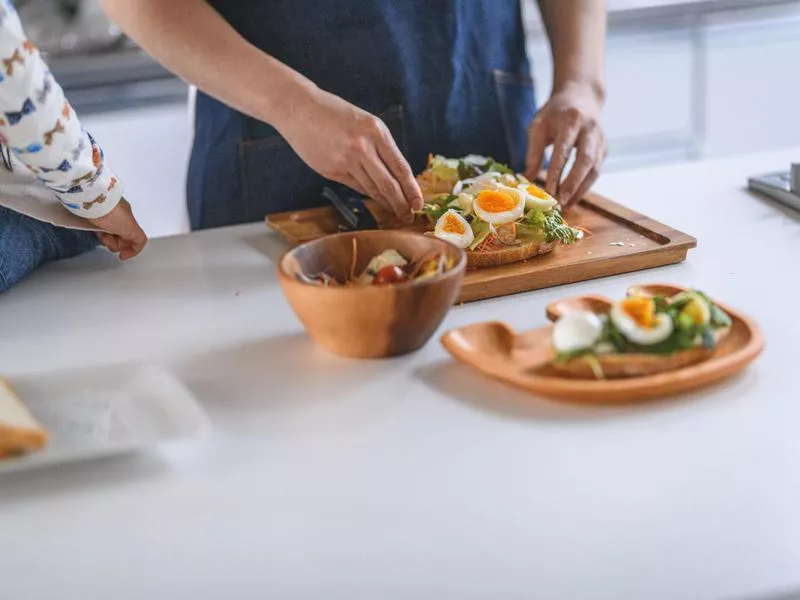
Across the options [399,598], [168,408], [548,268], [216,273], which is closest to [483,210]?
[548,268]

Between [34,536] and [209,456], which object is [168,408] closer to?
[209,456]

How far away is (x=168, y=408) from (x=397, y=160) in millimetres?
487

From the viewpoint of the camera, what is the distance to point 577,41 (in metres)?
1.74

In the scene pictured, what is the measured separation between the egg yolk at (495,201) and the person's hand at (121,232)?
1.43 feet

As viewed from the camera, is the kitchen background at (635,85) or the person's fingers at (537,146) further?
the kitchen background at (635,85)

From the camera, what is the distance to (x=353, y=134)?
135cm

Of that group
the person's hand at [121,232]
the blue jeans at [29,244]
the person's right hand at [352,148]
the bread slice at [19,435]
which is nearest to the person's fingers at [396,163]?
the person's right hand at [352,148]

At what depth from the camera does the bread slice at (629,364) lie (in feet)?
3.24

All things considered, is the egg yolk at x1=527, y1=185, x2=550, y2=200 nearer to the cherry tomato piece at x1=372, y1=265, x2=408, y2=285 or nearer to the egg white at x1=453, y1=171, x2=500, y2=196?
the egg white at x1=453, y1=171, x2=500, y2=196

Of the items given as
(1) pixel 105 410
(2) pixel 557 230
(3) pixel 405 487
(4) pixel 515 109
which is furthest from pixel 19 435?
(4) pixel 515 109

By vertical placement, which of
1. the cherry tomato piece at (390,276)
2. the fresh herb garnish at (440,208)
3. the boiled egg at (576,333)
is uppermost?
the cherry tomato piece at (390,276)

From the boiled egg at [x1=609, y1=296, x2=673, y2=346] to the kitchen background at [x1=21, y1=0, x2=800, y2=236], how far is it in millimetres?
1871

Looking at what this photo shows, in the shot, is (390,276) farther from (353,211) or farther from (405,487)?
(353,211)

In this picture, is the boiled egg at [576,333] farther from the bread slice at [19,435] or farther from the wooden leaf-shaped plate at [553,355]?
the bread slice at [19,435]
